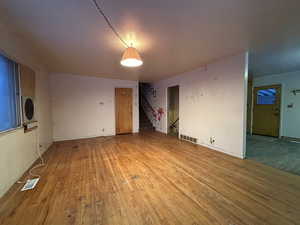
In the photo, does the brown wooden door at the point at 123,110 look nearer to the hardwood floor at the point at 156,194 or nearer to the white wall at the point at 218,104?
the white wall at the point at 218,104

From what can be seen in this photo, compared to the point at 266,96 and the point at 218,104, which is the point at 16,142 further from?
the point at 266,96

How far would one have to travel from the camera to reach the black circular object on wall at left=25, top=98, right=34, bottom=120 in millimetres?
2705

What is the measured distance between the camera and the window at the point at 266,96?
5.06m

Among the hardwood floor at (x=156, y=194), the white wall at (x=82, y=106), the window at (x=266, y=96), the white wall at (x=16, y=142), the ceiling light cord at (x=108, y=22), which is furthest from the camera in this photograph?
the window at (x=266, y=96)

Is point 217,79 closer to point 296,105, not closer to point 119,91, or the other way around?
point 296,105

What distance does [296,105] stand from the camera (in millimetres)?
4527

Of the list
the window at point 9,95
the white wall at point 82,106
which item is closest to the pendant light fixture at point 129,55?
the window at point 9,95

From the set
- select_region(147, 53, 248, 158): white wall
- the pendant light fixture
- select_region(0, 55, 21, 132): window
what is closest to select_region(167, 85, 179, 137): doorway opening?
select_region(147, 53, 248, 158): white wall

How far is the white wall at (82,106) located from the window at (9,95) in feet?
8.31

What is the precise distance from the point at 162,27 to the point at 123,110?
170 inches

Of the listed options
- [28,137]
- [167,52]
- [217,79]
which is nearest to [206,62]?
[217,79]

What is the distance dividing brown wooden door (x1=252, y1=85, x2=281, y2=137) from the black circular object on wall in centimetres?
754

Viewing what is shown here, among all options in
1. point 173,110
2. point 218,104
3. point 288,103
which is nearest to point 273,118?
point 288,103

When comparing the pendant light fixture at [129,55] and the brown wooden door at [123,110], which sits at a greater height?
the pendant light fixture at [129,55]
